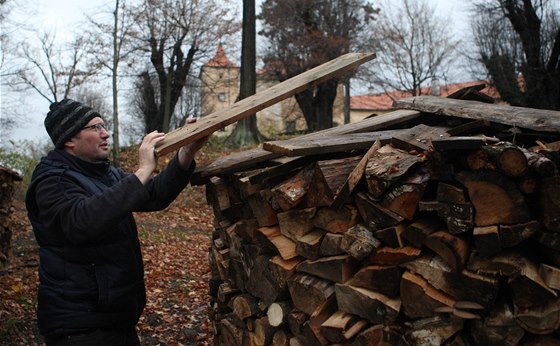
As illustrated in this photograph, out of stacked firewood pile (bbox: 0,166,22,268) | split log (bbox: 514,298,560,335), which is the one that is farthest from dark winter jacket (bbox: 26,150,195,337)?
stacked firewood pile (bbox: 0,166,22,268)

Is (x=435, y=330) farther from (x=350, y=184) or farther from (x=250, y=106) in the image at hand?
(x=250, y=106)

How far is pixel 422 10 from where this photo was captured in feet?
90.7

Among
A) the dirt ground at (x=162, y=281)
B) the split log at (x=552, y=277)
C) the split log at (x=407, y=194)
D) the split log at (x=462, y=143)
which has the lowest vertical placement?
the dirt ground at (x=162, y=281)

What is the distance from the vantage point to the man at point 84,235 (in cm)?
243

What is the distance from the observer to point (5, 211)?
831 cm

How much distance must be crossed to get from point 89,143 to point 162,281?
→ 14.4ft

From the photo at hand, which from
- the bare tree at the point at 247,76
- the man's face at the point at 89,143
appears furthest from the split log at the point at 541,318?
the bare tree at the point at 247,76

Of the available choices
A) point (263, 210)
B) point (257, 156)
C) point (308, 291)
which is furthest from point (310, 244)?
point (257, 156)

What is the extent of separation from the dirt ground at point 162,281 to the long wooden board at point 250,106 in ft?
2.42

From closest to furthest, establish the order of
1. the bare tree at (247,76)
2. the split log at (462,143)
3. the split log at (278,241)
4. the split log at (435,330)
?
the split log at (462,143) → the split log at (435,330) → the split log at (278,241) → the bare tree at (247,76)

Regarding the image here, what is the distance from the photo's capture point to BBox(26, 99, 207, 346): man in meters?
2.43

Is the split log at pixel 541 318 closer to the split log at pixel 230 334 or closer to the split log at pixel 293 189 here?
the split log at pixel 293 189

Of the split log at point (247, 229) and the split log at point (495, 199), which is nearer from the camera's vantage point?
the split log at point (495, 199)

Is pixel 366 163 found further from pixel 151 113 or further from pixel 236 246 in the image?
pixel 151 113
